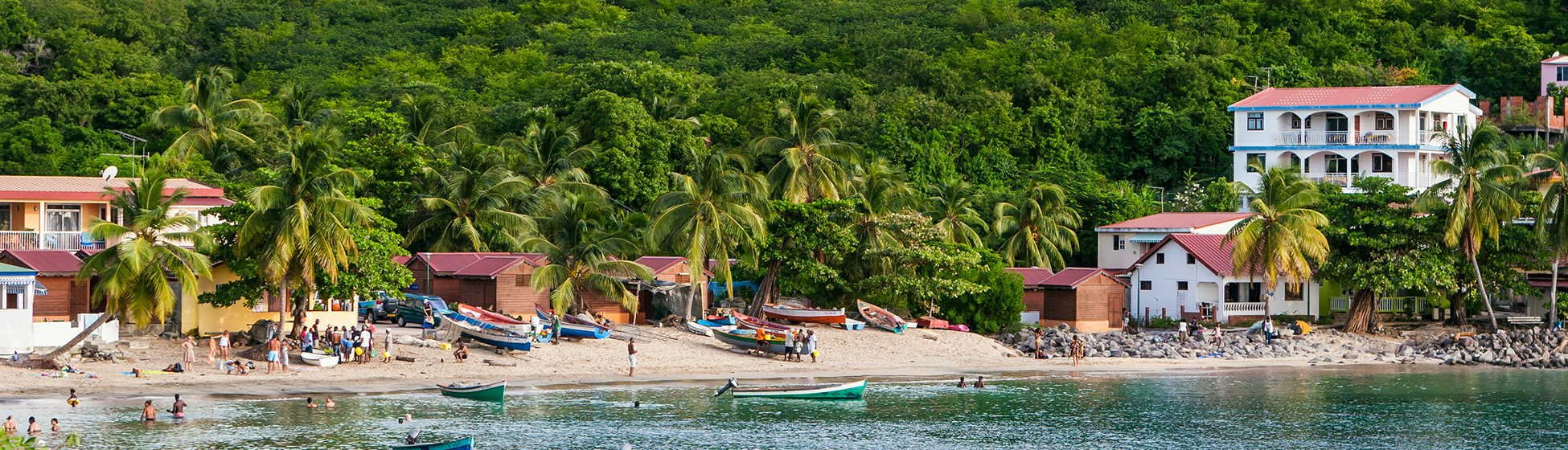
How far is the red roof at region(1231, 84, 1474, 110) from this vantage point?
68188mm

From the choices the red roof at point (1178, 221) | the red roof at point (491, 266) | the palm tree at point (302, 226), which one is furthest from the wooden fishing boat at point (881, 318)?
the palm tree at point (302, 226)

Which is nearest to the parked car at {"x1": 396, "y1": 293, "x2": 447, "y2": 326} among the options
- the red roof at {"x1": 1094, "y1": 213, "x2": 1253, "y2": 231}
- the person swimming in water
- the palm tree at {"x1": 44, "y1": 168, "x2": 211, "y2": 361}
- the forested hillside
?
the forested hillside

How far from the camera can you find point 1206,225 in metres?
59.6

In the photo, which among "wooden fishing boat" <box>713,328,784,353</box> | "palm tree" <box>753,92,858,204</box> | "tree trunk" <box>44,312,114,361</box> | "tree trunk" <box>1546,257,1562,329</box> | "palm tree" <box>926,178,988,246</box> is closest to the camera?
"tree trunk" <box>44,312,114,361</box>

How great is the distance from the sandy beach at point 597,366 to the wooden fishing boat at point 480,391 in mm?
1581

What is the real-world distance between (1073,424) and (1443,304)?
3158 cm

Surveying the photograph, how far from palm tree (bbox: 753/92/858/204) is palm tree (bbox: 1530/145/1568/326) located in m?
25.9

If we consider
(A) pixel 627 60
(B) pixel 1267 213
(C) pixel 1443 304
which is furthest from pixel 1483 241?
(A) pixel 627 60

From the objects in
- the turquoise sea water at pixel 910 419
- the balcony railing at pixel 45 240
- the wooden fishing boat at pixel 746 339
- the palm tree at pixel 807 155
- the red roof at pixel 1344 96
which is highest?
the red roof at pixel 1344 96

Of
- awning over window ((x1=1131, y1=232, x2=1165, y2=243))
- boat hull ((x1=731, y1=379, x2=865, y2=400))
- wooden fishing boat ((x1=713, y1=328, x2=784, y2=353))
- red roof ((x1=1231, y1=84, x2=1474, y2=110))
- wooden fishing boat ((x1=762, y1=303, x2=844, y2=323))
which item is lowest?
boat hull ((x1=731, y1=379, x2=865, y2=400))

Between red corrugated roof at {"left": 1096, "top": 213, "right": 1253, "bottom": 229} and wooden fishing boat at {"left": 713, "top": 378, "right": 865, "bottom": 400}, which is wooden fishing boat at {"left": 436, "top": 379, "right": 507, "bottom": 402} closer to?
wooden fishing boat at {"left": 713, "top": 378, "right": 865, "bottom": 400}

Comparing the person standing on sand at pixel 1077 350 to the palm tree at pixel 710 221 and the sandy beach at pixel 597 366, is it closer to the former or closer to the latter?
the sandy beach at pixel 597 366

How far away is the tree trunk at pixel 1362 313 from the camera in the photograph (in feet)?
183

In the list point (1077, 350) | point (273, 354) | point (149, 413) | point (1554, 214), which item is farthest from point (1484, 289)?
point (149, 413)
